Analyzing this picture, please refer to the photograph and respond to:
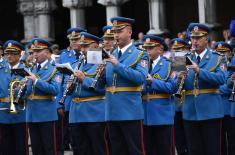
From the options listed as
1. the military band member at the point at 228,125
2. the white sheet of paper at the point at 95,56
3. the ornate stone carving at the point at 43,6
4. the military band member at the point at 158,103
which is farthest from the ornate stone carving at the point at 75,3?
the white sheet of paper at the point at 95,56

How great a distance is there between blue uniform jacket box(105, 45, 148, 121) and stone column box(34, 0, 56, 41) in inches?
585

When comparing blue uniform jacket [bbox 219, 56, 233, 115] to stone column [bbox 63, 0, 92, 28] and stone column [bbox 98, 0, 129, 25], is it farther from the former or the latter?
stone column [bbox 63, 0, 92, 28]

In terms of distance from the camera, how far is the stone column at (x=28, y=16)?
23906mm

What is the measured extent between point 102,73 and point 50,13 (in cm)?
1477

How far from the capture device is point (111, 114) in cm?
912

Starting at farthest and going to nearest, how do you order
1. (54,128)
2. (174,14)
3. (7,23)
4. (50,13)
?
(7,23) → (174,14) → (50,13) → (54,128)

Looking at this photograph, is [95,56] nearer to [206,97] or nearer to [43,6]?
[206,97]

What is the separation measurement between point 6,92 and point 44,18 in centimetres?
1265

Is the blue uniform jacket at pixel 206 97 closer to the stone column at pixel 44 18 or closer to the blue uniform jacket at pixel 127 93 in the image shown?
the blue uniform jacket at pixel 127 93

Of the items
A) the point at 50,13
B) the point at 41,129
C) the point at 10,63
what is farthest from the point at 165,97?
the point at 50,13

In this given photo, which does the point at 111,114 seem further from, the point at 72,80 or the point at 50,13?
the point at 50,13

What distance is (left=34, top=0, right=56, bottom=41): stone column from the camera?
23.8 metres

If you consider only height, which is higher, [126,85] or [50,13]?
[50,13]

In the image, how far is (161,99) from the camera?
34.1 ft
